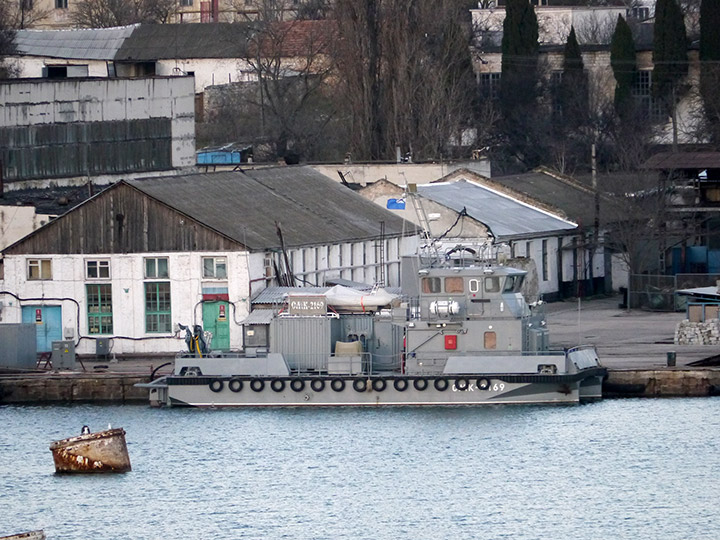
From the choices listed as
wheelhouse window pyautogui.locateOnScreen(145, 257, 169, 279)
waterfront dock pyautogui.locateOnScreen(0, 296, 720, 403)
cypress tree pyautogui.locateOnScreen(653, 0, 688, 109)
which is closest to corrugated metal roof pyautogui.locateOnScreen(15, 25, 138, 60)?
cypress tree pyautogui.locateOnScreen(653, 0, 688, 109)

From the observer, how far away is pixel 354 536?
39531 mm

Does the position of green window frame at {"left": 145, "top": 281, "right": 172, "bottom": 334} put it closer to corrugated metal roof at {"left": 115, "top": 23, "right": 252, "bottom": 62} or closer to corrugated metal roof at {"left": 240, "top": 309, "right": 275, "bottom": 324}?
corrugated metal roof at {"left": 240, "top": 309, "right": 275, "bottom": 324}

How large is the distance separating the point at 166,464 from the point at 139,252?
46.9 ft

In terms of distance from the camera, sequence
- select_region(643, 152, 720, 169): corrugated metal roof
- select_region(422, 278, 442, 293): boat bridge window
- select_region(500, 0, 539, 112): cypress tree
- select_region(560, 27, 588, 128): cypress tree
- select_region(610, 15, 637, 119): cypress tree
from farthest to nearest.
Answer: select_region(500, 0, 539, 112): cypress tree, select_region(560, 27, 588, 128): cypress tree, select_region(610, 15, 637, 119): cypress tree, select_region(643, 152, 720, 169): corrugated metal roof, select_region(422, 278, 442, 293): boat bridge window

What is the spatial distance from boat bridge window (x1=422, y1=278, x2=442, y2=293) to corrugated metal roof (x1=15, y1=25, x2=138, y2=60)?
54694 mm

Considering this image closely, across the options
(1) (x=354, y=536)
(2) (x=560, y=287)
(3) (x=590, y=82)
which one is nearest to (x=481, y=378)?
(1) (x=354, y=536)

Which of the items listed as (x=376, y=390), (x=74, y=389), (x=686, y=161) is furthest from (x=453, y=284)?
(x=686, y=161)

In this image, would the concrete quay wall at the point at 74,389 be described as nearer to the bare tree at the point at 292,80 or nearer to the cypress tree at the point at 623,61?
the bare tree at the point at 292,80

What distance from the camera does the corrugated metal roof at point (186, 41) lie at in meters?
109

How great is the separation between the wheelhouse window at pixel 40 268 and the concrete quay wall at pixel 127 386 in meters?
5.21

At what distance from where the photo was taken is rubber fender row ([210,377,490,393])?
173 feet

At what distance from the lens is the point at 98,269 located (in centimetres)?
6050

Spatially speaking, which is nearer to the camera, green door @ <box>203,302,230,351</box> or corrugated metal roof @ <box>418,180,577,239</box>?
green door @ <box>203,302,230,351</box>

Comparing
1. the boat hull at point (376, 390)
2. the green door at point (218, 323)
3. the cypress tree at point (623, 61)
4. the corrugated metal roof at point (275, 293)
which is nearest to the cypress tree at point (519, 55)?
the cypress tree at point (623, 61)
